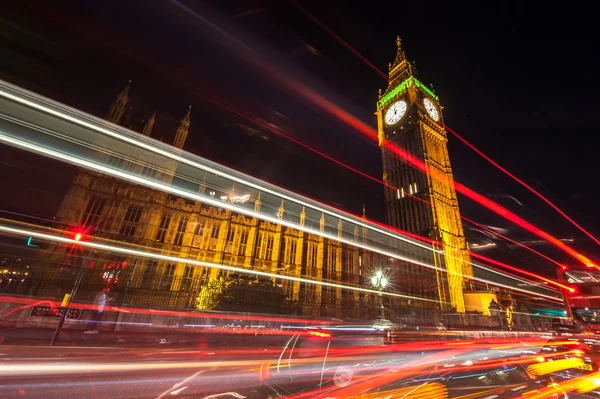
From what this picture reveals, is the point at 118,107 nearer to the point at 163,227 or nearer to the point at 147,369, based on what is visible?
→ the point at 163,227

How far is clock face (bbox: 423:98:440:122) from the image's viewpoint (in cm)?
4281

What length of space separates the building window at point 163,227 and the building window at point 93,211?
18.8ft

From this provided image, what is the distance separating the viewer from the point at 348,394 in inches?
162

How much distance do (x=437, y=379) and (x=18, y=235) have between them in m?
14.1

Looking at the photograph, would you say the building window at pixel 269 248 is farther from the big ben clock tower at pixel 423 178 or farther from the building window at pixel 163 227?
the big ben clock tower at pixel 423 178

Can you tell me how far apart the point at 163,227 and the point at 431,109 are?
46.8m

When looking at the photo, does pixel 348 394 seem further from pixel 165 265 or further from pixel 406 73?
pixel 406 73

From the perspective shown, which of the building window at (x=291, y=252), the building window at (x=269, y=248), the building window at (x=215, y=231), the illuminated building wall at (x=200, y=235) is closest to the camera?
the illuminated building wall at (x=200, y=235)

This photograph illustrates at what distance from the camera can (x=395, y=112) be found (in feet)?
145

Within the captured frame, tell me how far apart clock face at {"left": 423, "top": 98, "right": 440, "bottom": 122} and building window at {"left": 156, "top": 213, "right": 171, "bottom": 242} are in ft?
144

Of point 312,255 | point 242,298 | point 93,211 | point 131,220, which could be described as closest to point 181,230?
point 131,220

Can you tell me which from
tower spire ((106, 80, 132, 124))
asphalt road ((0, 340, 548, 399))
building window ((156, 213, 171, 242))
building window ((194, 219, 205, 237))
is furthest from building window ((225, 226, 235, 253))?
asphalt road ((0, 340, 548, 399))

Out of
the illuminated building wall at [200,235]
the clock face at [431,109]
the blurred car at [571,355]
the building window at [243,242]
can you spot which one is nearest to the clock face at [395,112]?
the clock face at [431,109]

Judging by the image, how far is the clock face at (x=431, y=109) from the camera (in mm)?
42809
